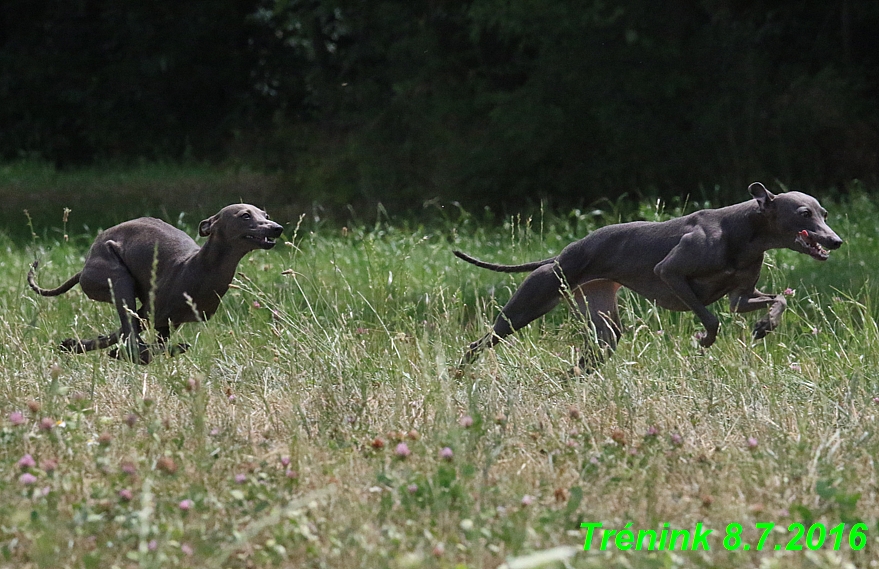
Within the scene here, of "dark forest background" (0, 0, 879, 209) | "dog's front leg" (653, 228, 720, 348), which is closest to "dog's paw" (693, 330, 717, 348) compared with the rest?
"dog's front leg" (653, 228, 720, 348)

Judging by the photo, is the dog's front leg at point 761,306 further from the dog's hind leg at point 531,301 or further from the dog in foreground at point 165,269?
the dog in foreground at point 165,269

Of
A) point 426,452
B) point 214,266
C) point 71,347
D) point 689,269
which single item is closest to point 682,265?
point 689,269

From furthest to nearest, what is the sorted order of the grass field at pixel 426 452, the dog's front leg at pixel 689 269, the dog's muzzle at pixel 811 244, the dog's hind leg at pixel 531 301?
the dog's hind leg at pixel 531 301 < the dog's front leg at pixel 689 269 < the dog's muzzle at pixel 811 244 < the grass field at pixel 426 452

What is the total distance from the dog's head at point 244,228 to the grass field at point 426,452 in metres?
0.54

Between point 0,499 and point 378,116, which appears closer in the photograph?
point 0,499

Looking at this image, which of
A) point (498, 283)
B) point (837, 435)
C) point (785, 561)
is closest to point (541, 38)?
point (498, 283)

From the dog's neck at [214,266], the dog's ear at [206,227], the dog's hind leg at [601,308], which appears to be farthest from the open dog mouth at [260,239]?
the dog's hind leg at [601,308]

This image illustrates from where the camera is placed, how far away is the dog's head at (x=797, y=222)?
18.2 ft

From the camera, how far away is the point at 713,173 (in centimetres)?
1472

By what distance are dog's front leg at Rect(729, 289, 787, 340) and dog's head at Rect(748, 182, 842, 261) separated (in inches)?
11.7

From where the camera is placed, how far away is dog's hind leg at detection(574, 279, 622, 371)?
20.8ft

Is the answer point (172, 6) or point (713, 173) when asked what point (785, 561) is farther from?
point (172, 6)

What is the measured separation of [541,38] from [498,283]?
5.86 metres

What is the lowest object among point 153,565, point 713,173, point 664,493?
point 713,173
